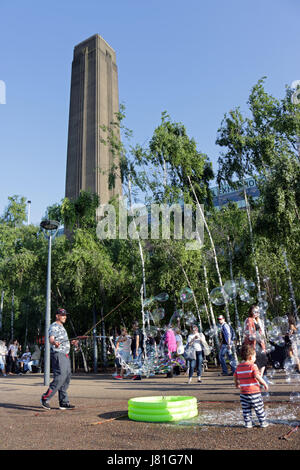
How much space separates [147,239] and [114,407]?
1612 cm

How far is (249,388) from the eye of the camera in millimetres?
5703

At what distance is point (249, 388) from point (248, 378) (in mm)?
154

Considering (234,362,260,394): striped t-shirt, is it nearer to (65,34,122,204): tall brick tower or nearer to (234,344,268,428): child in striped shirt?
(234,344,268,428): child in striped shirt

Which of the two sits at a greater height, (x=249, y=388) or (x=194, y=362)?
(x=249, y=388)

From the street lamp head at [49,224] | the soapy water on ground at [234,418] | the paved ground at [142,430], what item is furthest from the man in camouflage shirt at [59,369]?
the street lamp head at [49,224]

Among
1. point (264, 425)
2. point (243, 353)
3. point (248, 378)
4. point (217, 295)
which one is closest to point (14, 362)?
point (217, 295)

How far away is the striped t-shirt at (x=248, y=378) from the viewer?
5.71m

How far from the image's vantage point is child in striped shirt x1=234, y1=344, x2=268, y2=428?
5.59m

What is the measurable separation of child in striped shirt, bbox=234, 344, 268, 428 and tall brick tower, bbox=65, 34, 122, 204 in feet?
179

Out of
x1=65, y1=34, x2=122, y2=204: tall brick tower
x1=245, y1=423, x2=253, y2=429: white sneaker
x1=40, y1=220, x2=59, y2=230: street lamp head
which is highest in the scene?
x1=65, y1=34, x2=122, y2=204: tall brick tower

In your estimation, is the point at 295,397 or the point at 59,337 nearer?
the point at 295,397

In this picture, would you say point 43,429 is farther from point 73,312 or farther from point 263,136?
point 73,312

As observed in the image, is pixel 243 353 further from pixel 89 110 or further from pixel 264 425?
pixel 89 110

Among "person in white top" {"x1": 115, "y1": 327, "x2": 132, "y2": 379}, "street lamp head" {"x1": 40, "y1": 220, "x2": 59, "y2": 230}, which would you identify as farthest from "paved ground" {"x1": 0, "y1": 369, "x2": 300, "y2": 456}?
"street lamp head" {"x1": 40, "y1": 220, "x2": 59, "y2": 230}
